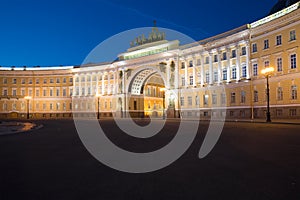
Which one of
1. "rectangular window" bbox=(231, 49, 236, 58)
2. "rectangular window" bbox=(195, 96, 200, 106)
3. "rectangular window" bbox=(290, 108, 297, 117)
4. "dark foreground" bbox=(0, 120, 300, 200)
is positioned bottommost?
"dark foreground" bbox=(0, 120, 300, 200)

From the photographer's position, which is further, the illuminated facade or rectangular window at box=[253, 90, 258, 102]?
rectangular window at box=[253, 90, 258, 102]

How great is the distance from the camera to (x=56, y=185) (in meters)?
4.99

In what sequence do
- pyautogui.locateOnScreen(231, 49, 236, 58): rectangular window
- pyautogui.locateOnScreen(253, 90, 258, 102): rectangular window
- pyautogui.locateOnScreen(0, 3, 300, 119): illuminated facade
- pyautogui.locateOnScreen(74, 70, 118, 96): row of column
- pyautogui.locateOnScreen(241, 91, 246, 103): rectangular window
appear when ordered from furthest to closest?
1. pyautogui.locateOnScreen(74, 70, 118, 96): row of column
2. pyautogui.locateOnScreen(231, 49, 236, 58): rectangular window
3. pyautogui.locateOnScreen(241, 91, 246, 103): rectangular window
4. pyautogui.locateOnScreen(253, 90, 258, 102): rectangular window
5. pyautogui.locateOnScreen(0, 3, 300, 119): illuminated facade

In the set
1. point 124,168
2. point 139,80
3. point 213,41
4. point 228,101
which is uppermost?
point 213,41

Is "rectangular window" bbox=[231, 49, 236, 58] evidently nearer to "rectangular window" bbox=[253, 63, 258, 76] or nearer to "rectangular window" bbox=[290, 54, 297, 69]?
"rectangular window" bbox=[253, 63, 258, 76]

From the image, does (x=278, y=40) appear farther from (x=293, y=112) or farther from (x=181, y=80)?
(x=181, y=80)

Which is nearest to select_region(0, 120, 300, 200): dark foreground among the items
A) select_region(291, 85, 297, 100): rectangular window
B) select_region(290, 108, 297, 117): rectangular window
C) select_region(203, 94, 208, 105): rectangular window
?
select_region(290, 108, 297, 117): rectangular window

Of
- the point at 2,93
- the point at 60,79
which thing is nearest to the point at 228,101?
the point at 60,79

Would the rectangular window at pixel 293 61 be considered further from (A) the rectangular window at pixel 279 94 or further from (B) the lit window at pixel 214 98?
(B) the lit window at pixel 214 98

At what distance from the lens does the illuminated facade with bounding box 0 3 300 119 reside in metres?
34.2

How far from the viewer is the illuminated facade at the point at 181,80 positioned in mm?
34156

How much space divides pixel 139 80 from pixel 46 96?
96.5ft

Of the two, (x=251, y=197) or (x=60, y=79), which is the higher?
(x=60, y=79)

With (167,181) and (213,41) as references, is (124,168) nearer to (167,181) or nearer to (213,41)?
(167,181)
